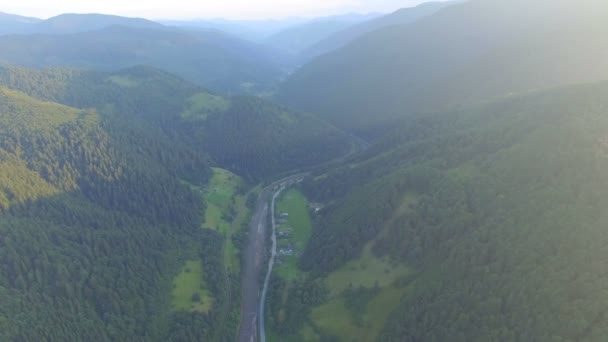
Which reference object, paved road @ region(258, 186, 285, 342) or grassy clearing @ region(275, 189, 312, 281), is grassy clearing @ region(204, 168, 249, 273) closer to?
paved road @ region(258, 186, 285, 342)

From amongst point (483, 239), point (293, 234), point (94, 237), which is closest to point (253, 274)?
point (293, 234)

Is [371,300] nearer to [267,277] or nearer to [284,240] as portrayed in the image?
[267,277]

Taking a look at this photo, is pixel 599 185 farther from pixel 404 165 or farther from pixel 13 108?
pixel 13 108

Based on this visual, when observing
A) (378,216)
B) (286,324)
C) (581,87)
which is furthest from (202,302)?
(581,87)

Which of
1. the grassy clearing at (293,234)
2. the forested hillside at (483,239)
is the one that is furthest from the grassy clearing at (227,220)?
the forested hillside at (483,239)

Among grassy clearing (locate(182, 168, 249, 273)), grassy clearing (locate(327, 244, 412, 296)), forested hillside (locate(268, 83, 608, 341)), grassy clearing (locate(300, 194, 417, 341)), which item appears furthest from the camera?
grassy clearing (locate(182, 168, 249, 273))

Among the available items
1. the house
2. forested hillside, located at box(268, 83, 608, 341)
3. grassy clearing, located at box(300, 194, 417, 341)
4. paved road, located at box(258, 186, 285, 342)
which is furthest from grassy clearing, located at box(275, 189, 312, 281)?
grassy clearing, located at box(300, 194, 417, 341)
